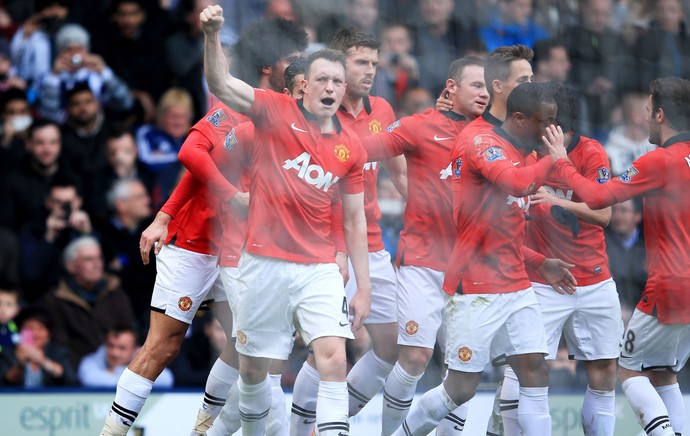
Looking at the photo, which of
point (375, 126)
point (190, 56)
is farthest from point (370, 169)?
point (190, 56)

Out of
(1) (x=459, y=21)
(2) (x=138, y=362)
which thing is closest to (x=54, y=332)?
(2) (x=138, y=362)

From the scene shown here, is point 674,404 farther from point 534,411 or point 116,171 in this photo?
point 116,171

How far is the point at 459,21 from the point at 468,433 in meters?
2.67

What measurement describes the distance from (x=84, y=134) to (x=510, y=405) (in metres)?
4.07

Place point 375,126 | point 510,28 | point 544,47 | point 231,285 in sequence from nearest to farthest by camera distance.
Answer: point 231,285 < point 375,126 < point 510,28 < point 544,47

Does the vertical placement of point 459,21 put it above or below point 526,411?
above

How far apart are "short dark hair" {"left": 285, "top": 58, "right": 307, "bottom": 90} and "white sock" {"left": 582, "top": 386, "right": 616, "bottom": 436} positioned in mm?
2342

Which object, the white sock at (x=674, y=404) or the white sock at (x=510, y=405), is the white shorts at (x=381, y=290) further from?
the white sock at (x=674, y=404)

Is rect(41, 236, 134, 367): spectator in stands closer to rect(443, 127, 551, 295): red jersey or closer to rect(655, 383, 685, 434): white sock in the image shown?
rect(443, 127, 551, 295): red jersey

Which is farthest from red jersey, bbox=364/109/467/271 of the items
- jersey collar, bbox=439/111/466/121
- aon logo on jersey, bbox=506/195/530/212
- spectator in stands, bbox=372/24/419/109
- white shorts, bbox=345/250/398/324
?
spectator in stands, bbox=372/24/419/109

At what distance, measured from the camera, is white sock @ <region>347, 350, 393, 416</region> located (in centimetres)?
696

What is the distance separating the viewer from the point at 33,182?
29.9 feet

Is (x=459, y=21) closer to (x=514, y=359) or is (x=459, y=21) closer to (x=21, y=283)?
(x=514, y=359)

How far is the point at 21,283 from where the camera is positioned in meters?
8.94
